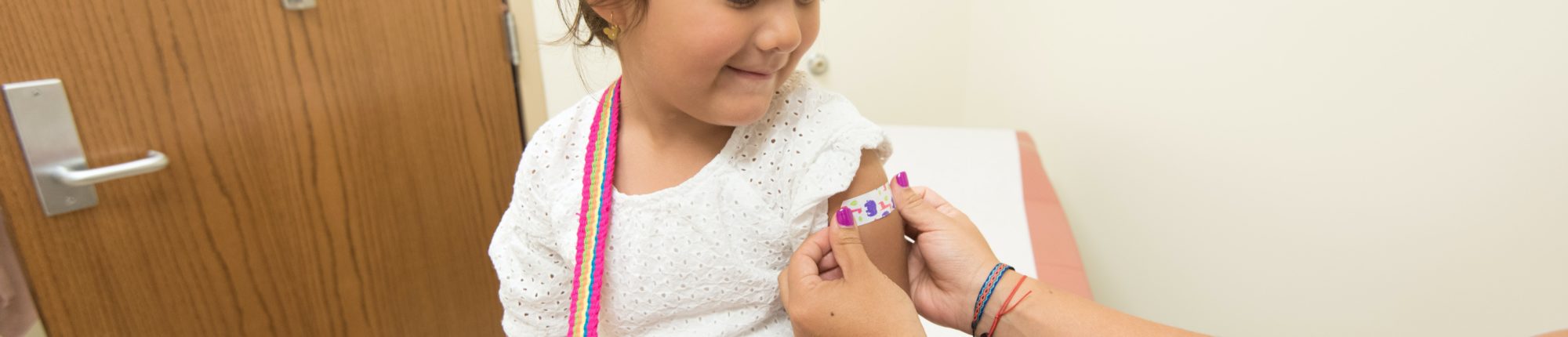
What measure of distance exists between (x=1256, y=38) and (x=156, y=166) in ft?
5.44

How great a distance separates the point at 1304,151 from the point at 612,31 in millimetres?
1139

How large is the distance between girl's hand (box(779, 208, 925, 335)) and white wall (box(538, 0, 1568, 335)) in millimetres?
815

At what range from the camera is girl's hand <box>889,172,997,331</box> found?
798 mm

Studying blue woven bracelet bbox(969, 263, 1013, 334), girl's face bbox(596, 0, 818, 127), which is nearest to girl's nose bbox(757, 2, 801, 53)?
girl's face bbox(596, 0, 818, 127)

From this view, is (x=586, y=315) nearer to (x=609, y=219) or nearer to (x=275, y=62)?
(x=609, y=219)

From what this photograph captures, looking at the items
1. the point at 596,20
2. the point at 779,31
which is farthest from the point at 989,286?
the point at 596,20

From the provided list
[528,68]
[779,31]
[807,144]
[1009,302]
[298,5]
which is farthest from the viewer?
[528,68]

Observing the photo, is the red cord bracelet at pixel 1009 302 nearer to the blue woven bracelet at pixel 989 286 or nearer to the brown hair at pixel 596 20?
the blue woven bracelet at pixel 989 286

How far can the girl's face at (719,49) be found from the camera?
581mm

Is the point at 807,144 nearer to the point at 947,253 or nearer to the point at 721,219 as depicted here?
the point at 721,219

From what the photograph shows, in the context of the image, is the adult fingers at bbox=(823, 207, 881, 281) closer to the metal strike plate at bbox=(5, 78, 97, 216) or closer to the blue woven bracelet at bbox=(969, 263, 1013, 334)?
the blue woven bracelet at bbox=(969, 263, 1013, 334)

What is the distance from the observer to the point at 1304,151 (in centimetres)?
118

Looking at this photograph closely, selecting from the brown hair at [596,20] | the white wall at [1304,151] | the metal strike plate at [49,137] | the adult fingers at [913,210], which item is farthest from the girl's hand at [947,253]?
the metal strike plate at [49,137]

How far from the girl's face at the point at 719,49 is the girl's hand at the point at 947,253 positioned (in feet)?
0.72
